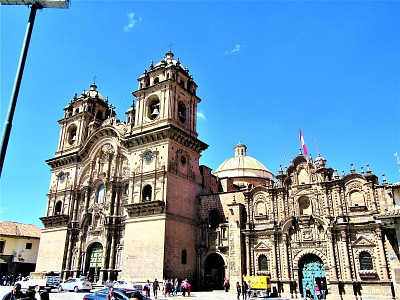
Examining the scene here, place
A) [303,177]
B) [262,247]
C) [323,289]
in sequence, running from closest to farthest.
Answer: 1. [323,289]
2. [262,247]
3. [303,177]

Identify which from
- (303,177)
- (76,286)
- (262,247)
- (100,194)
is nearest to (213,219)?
(262,247)

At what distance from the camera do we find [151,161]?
112 ft

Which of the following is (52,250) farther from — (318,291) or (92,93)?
(318,291)

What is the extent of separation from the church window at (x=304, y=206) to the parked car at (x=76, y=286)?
18.5 meters

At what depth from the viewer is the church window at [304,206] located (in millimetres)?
30227

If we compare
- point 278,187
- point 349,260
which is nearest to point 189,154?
point 278,187

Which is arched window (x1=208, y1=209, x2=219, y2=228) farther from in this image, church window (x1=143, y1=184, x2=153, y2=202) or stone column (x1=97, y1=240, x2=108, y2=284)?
stone column (x1=97, y1=240, x2=108, y2=284)

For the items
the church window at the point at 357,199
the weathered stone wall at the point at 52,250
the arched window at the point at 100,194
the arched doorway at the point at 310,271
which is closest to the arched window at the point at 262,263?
the arched doorway at the point at 310,271

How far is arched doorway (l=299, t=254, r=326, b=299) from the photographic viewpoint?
28.1 meters

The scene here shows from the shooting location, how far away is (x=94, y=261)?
35594mm

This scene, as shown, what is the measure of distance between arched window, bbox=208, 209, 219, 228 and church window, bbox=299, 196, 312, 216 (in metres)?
8.09

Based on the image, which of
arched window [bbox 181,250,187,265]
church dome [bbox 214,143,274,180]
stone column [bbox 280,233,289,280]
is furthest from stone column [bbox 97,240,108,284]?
church dome [bbox 214,143,274,180]

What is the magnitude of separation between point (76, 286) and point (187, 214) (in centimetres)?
1108

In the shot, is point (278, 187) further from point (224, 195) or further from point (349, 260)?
point (349, 260)
